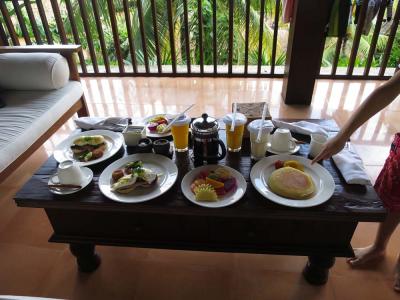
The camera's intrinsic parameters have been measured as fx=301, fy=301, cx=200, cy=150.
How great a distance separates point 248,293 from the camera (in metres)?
1.31

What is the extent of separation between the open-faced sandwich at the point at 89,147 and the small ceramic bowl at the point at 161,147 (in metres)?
0.23

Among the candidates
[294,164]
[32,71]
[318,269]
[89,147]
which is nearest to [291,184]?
[294,164]

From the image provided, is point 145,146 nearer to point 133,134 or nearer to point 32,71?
point 133,134

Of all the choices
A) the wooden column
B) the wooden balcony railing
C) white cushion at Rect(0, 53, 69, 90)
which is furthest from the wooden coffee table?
the wooden balcony railing

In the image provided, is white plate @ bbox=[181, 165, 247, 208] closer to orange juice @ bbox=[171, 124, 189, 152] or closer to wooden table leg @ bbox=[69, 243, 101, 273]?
orange juice @ bbox=[171, 124, 189, 152]

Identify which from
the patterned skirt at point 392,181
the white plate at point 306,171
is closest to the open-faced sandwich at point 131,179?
the white plate at point 306,171

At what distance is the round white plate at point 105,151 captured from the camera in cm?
126

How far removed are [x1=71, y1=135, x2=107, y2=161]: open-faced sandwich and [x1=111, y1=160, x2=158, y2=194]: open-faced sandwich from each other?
180mm

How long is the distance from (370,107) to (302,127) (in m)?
0.41

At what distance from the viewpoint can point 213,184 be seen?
1068 mm

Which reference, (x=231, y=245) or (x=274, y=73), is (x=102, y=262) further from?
(x=274, y=73)

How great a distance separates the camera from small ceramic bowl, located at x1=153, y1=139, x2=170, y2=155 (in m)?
Answer: 1.25

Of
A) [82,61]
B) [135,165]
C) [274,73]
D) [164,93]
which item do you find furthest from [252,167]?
[82,61]

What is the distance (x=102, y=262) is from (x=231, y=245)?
68 cm
